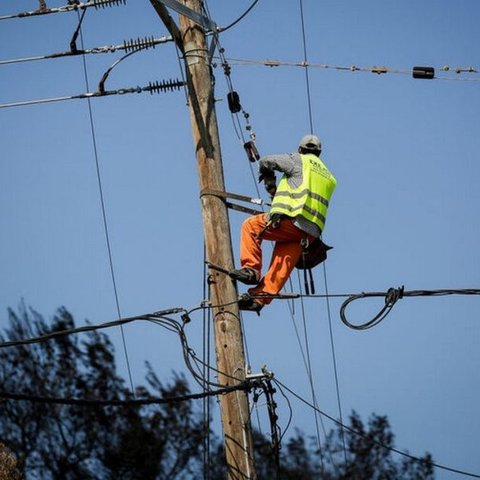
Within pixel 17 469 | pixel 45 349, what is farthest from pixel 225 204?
pixel 45 349

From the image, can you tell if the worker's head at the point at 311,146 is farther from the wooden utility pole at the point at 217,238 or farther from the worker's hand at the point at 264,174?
the wooden utility pole at the point at 217,238

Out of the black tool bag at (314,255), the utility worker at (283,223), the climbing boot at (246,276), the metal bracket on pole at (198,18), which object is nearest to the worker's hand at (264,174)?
the utility worker at (283,223)

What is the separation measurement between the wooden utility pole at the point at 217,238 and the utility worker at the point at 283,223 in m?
0.24

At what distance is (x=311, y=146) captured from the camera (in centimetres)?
921

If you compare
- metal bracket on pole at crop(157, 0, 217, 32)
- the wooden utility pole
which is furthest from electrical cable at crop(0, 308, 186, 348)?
metal bracket on pole at crop(157, 0, 217, 32)

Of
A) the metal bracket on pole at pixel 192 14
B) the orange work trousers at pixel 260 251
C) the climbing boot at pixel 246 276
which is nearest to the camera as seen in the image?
Result: the climbing boot at pixel 246 276

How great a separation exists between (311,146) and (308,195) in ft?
2.43

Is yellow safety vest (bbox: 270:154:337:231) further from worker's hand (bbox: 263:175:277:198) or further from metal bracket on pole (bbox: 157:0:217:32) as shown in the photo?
metal bracket on pole (bbox: 157:0:217:32)

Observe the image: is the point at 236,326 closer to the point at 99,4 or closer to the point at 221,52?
the point at 221,52

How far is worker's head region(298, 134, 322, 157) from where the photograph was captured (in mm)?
9211

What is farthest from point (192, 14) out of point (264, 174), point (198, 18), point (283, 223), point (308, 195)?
point (283, 223)

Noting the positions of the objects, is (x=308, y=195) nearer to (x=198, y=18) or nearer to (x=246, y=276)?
(x=246, y=276)

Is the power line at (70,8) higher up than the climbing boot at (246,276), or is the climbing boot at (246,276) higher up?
the power line at (70,8)

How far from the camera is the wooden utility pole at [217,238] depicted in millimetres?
7922
